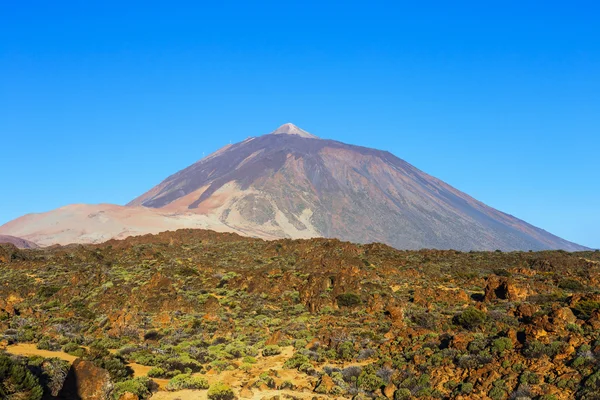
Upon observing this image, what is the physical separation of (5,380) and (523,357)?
14.2m

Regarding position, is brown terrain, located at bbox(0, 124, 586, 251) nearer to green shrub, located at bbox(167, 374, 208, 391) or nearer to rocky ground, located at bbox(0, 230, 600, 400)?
rocky ground, located at bbox(0, 230, 600, 400)

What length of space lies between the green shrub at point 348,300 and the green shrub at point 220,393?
33.8 feet

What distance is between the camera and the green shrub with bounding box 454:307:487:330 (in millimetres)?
20000

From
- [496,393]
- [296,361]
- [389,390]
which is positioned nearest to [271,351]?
[296,361]

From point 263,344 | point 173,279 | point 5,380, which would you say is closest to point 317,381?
point 263,344

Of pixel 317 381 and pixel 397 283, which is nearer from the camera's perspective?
pixel 317 381

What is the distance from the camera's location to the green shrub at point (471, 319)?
65.6ft

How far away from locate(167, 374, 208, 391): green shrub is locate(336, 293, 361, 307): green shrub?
10.0 meters

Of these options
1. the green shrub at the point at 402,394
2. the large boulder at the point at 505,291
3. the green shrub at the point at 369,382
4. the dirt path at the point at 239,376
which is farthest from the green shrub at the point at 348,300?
the green shrub at the point at 402,394

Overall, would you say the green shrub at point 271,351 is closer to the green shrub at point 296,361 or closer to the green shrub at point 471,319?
the green shrub at point 296,361

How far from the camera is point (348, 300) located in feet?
82.3

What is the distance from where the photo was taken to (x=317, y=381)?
16578 mm

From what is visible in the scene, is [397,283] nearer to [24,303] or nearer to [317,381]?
[317,381]

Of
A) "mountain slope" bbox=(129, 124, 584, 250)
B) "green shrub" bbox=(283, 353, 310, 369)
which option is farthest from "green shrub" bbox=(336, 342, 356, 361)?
"mountain slope" bbox=(129, 124, 584, 250)
